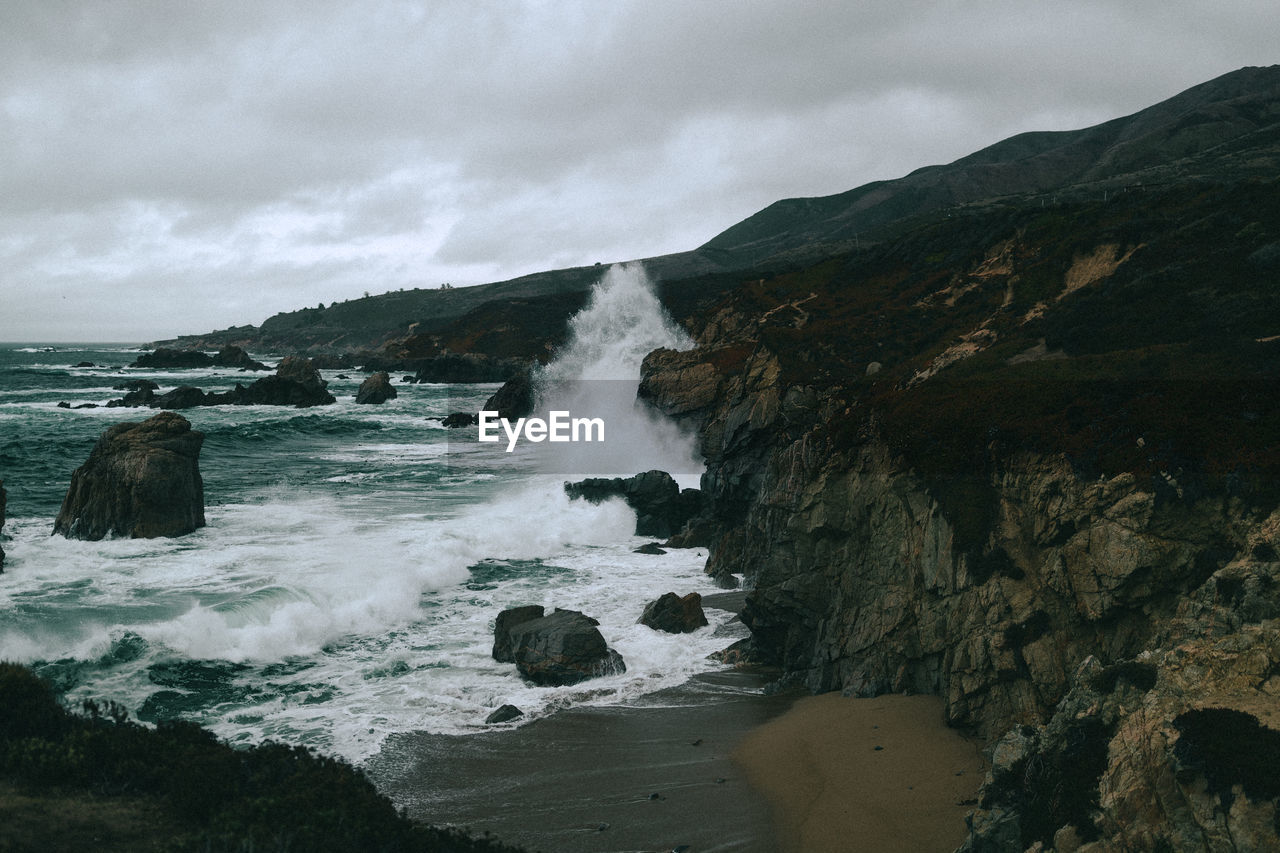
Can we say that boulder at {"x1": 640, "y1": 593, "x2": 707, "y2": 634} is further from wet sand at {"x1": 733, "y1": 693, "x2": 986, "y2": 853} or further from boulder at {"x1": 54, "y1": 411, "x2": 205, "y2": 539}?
boulder at {"x1": 54, "y1": 411, "x2": 205, "y2": 539}

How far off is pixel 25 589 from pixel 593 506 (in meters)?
18.0

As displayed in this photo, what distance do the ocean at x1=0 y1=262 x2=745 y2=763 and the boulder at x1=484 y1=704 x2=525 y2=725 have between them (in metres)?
0.23

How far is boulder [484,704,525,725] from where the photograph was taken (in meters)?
14.6

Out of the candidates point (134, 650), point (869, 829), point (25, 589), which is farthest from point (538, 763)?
point (25, 589)

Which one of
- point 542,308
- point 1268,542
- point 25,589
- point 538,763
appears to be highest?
point 542,308

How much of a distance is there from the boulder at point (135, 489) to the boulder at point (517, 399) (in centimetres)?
3716

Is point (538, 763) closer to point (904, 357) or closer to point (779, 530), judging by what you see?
point (779, 530)

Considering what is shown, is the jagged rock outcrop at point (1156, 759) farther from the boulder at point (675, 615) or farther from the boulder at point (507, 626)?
the boulder at point (507, 626)

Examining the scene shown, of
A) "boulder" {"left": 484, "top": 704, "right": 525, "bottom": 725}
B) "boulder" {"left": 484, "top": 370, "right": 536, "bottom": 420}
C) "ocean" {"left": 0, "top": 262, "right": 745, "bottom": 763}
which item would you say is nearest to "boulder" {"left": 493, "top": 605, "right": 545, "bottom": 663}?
"ocean" {"left": 0, "top": 262, "right": 745, "bottom": 763}

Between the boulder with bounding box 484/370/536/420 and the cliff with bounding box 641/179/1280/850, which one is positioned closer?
the cliff with bounding box 641/179/1280/850

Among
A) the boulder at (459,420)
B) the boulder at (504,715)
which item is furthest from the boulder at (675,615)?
the boulder at (459,420)

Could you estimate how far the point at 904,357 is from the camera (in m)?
37.6

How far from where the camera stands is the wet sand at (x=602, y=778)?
10844 millimetres

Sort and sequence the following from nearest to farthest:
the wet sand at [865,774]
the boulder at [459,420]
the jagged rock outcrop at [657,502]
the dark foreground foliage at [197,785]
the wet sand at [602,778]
Result: the dark foreground foliage at [197,785], the wet sand at [865,774], the wet sand at [602,778], the jagged rock outcrop at [657,502], the boulder at [459,420]
